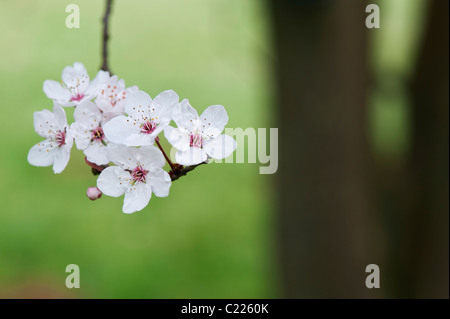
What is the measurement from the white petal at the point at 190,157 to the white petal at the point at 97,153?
0.59 feet

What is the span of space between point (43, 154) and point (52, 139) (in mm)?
51

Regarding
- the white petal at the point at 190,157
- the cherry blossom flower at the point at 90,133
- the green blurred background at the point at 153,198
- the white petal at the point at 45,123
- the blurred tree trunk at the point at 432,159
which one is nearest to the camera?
the white petal at the point at 190,157

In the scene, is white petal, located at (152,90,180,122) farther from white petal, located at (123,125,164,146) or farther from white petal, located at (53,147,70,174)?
white petal, located at (53,147,70,174)

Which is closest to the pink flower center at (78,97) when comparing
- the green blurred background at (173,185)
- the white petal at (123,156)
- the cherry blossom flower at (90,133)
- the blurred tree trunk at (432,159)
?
the cherry blossom flower at (90,133)

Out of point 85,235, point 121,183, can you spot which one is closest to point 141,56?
point 85,235

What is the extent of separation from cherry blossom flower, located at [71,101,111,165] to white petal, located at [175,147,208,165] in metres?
0.18

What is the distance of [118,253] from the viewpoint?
11.6 ft

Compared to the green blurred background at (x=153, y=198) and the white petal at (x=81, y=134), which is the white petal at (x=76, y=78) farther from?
the green blurred background at (x=153, y=198)

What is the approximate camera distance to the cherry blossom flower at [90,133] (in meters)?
0.98

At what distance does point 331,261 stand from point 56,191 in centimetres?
259

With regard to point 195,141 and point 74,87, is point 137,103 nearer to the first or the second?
point 195,141

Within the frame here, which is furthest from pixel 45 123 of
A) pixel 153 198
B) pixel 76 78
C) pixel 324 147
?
pixel 153 198

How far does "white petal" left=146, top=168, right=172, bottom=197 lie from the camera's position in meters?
0.94

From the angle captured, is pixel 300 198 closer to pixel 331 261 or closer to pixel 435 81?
pixel 331 261
